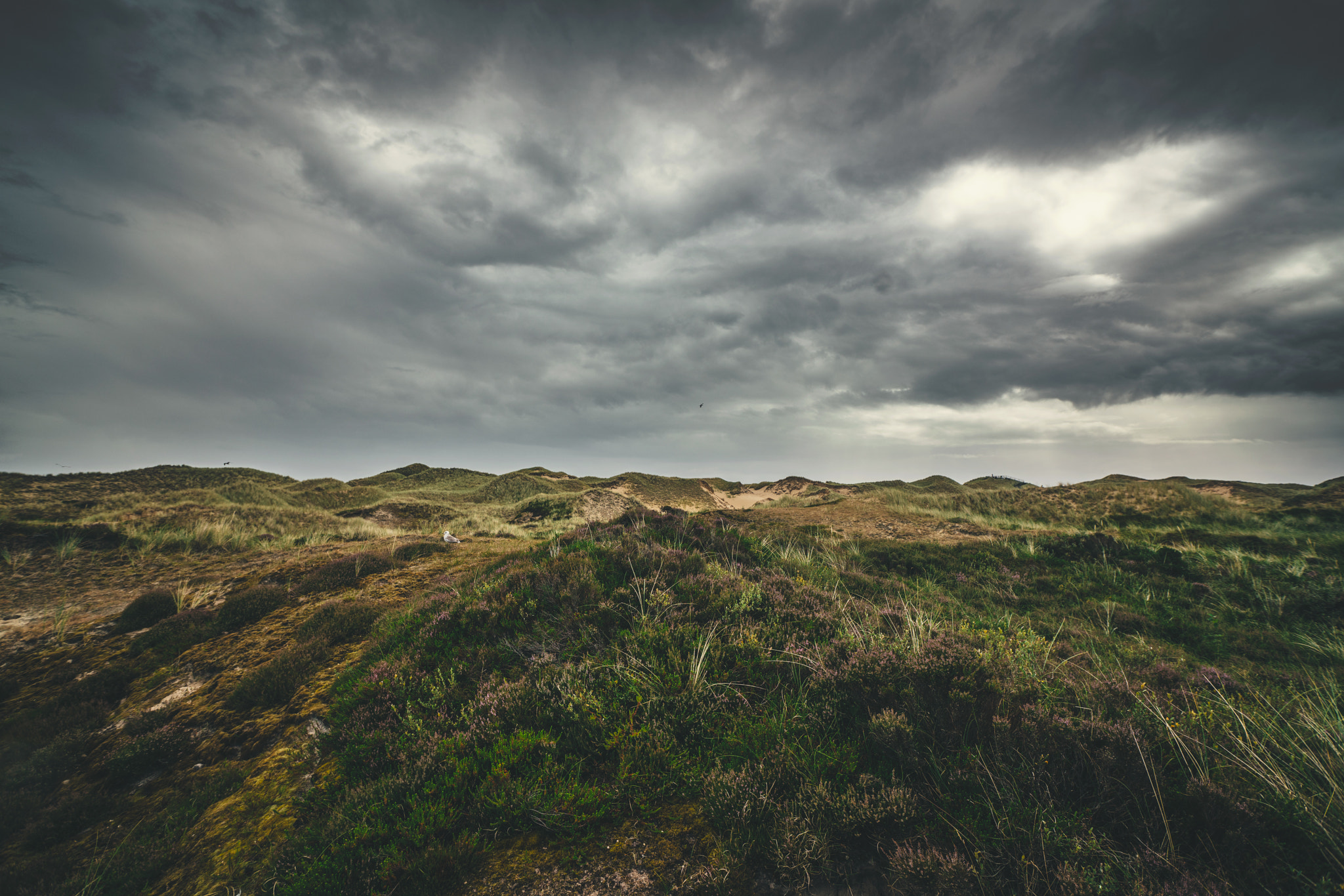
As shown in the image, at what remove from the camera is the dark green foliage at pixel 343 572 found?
8.85m

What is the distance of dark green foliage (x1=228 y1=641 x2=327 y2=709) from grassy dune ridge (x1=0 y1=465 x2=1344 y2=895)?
0.05 meters

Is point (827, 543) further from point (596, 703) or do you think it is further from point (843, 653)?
point (596, 703)

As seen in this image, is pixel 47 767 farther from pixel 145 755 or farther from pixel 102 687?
pixel 102 687

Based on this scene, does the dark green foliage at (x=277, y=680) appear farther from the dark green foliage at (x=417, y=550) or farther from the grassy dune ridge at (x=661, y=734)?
the dark green foliage at (x=417, y=550)

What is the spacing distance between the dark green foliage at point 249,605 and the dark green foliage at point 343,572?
1.30 ft

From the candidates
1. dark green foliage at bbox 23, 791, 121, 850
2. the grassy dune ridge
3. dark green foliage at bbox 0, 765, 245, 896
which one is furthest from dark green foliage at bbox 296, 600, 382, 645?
dark green foliage at bbox 0, 765, 245, 896

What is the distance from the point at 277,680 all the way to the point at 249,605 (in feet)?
11.5

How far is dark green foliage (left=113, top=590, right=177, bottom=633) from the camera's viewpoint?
7.15 metres

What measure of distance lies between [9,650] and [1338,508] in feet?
144

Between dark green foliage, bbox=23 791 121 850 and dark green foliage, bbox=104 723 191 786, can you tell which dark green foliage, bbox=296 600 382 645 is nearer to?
dark green foliage, bbox=104 723 191 786

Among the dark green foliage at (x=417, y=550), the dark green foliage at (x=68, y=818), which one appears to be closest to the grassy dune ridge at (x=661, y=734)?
the dark green foliage at (x=68, y=818)

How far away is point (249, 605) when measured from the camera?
299 inches

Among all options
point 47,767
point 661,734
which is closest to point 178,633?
point 47,767

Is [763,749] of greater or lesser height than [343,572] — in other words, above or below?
below
